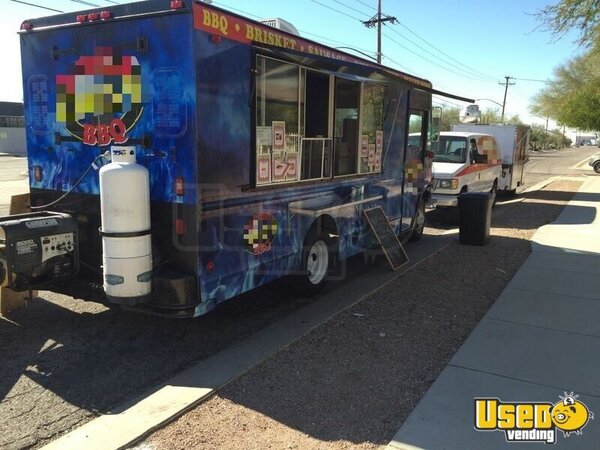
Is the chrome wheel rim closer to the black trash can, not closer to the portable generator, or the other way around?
the portable generator

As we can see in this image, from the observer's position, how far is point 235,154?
4512mm

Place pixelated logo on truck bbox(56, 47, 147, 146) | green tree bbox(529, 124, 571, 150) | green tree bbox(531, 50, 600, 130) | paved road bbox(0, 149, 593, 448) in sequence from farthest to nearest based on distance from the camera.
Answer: green tree bbox(529, 124, 571, 150) → green tree bbox(531, 50, 600, 130) → pixelated logo on truck bbox(56, 47, 147, 146) → paved road bbox(0, 149, 593, 448)

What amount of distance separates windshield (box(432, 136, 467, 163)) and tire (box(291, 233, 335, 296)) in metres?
7.37

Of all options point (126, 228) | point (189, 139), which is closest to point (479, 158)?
point (189, 139)

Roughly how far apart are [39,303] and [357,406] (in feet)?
12.9

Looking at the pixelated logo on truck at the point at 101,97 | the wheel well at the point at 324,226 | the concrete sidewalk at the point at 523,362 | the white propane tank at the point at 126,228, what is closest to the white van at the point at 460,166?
the concrete sidewalk at the point at 523,362

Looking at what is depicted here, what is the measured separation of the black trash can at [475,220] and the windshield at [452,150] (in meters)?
3.80

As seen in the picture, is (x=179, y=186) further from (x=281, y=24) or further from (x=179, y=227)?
(x=281, y=24)

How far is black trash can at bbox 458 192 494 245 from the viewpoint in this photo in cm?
902

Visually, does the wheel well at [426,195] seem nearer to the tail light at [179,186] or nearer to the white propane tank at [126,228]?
the tail light at [179,186]

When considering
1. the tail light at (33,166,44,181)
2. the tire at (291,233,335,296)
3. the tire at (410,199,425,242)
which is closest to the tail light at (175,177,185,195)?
the tail light at (33,166,44,181)

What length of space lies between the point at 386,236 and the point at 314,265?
5.06 feet

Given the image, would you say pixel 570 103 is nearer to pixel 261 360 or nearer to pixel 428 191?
pixel 428 191

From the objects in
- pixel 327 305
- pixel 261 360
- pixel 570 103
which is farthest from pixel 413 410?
pixel 570 103
